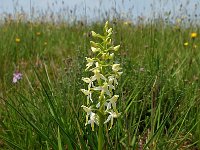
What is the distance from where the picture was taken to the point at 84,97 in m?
2.31

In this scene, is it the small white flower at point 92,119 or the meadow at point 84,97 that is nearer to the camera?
the small white flower at point 92,119

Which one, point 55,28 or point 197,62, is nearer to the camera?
point 197,62

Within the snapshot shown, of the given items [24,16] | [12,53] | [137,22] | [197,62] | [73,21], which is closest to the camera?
[197,62]

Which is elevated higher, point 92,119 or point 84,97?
point 92,119

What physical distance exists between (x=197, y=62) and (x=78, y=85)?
1471mm

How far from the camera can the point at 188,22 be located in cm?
648

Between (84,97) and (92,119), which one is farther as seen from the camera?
(84,97)

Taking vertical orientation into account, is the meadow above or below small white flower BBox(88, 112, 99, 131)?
below

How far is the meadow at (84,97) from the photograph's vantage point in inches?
78.1

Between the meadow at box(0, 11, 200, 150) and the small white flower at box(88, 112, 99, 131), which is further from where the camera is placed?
the meadow at box(0, 11, 200, 150)

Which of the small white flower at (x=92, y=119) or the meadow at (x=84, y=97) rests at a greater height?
the small white flower at (x=92, y=119)

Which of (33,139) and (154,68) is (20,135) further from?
(154,68)

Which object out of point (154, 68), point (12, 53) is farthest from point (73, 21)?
point (154, 68)

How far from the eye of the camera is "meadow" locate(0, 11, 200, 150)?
1983 millimetres
